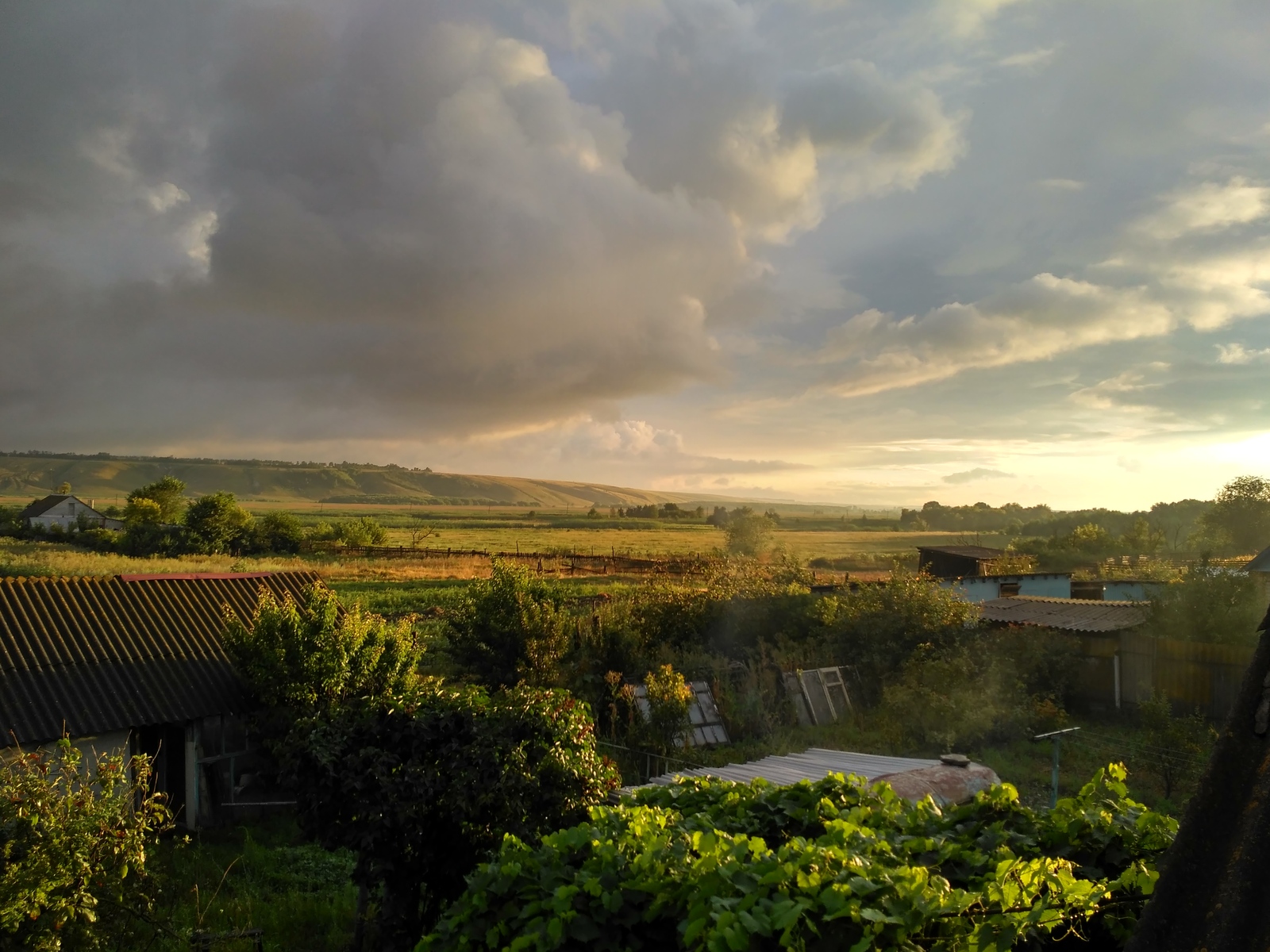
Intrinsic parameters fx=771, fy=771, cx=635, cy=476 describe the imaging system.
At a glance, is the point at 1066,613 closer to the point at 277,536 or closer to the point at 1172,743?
the point at 1172,743

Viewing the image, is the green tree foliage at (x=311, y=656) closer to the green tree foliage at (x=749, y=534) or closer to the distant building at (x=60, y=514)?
the green tree foliage at (x=749, y=534)

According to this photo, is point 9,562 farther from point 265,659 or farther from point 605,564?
point 265,659

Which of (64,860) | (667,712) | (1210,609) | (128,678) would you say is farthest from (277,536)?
(64,860)

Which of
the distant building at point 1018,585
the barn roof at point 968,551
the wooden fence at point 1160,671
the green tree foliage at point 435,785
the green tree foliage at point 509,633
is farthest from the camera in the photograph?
the barn roof at point 968,551

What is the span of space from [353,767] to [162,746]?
356 inches

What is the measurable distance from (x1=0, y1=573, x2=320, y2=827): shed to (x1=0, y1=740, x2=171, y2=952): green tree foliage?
18.2ft

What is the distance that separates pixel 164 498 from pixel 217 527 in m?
21.5

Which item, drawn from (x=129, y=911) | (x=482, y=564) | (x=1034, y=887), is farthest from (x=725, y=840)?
(x=482, y=564)

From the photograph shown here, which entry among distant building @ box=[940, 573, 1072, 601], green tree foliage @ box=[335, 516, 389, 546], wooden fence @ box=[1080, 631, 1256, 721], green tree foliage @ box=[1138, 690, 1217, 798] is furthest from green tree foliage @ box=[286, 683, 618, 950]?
green tree foliage @ box=[335, 516, 389, 546]

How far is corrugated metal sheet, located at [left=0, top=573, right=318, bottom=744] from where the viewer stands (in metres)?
11.3

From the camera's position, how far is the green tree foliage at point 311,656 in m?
12.5

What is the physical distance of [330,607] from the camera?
511 inches

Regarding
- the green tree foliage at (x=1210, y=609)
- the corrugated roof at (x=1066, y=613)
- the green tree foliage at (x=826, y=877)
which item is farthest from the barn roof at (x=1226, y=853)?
the green tree foliage at (x=1210, y=609)

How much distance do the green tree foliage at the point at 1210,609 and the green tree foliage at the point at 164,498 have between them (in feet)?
238
